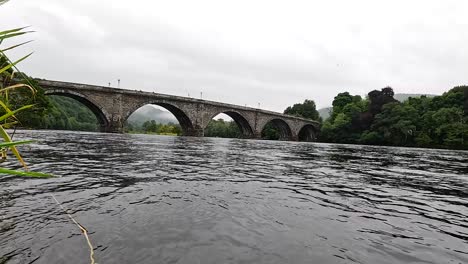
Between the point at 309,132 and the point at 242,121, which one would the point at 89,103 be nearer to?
the point at 242,121

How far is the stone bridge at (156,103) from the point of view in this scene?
39197 millimetres

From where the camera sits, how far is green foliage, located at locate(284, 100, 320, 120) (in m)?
106

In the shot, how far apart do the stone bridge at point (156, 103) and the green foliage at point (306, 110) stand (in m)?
22.7

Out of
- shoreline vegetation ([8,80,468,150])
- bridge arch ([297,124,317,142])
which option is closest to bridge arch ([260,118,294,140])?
bridge arch ([297,124,317,142])

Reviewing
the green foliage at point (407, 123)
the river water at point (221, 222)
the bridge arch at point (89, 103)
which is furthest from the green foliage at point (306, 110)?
the river water at point (221, 222)

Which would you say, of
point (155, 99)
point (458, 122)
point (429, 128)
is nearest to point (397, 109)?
point (429, 128)

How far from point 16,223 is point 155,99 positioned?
158 ft

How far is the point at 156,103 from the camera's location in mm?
50781

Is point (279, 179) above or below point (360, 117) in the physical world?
below

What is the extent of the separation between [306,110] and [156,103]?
231 ft

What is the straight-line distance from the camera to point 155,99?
49719 mm

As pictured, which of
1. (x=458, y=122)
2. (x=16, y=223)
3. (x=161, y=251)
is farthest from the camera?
(x=458, y=122)

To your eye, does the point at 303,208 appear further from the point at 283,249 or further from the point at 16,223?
the point at 16,223

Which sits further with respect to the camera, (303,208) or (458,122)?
(458,122)
